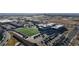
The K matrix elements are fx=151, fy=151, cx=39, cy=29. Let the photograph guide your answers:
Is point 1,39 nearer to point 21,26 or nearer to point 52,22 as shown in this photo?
point 21,26

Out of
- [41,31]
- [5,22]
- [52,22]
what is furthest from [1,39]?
[52,22]
